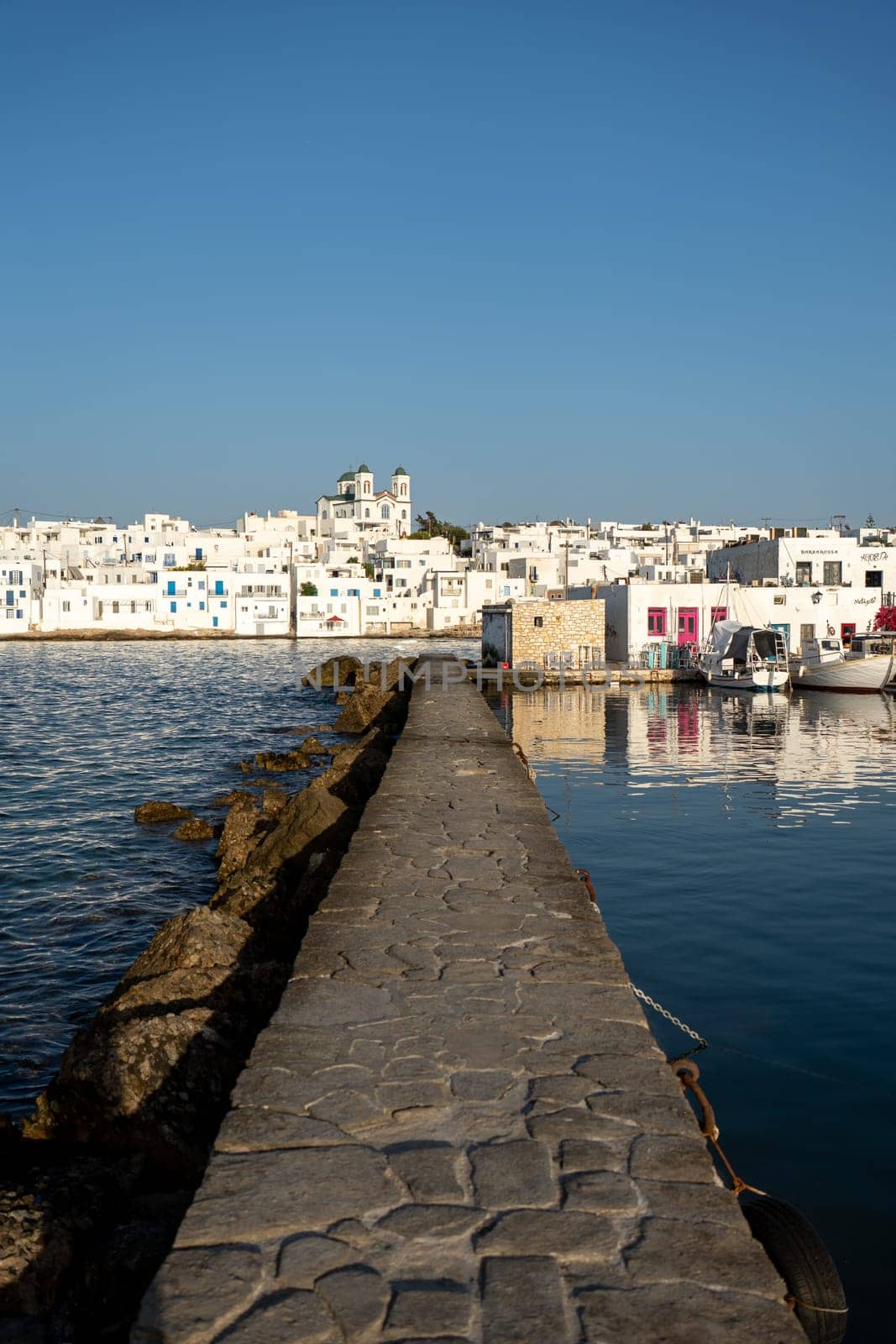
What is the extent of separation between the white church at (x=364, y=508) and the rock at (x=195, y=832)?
136 metres

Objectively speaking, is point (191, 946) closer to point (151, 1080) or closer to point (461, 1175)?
point (151, 1080)

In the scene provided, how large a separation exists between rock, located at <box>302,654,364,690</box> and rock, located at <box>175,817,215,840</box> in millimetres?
35586

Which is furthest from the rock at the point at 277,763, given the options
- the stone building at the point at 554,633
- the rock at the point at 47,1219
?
the stone building at the point at 554,633

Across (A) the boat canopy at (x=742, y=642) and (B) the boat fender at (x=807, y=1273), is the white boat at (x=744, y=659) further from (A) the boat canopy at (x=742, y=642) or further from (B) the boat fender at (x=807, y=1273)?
(B) the boat fender at (x=807, y=1273)

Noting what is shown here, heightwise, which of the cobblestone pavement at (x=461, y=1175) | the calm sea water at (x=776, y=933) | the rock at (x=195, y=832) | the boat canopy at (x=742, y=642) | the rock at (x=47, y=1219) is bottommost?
the rock at (x=195, y=832)

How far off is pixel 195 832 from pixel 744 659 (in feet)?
111

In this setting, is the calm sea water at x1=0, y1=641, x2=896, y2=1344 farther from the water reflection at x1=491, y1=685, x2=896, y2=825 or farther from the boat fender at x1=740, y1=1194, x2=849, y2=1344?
the boat fender at x1=740, y1=1194, x2=849, y2=1344

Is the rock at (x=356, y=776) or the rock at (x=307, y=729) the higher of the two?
the rock at (x=356, y=776)

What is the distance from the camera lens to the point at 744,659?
46906mm

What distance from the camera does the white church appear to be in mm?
159375

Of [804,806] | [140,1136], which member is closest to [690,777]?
[804,806]

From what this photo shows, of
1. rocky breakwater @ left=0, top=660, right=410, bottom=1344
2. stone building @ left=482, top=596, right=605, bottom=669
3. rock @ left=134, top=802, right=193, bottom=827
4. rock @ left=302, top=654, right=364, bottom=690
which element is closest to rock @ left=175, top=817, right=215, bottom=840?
rock @ left=134, top=802, right=193, bottom=827

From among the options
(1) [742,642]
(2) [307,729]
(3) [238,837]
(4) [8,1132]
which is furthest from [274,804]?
(1) [742,642]

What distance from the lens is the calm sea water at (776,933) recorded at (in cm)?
685
